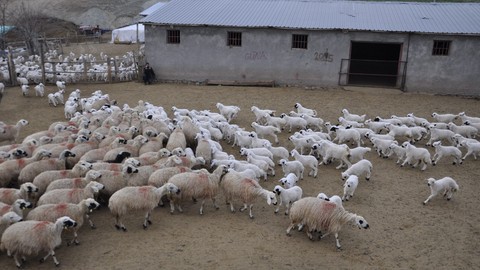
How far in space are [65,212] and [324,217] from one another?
5276mm

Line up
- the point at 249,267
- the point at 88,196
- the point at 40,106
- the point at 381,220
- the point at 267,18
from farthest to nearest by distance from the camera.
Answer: the point at 267,18, the point at 40,106, the point at 381,220, the point at 88,196, the point at 249,267

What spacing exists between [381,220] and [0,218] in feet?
26.7

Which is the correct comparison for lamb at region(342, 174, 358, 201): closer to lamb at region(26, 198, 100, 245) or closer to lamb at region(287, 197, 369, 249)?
lamb at region(287, 197, 369, 249)

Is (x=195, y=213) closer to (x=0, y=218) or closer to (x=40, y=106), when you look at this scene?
(x=0, y=218)

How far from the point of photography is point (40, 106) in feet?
64.2

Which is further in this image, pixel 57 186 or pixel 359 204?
pixel 359 204

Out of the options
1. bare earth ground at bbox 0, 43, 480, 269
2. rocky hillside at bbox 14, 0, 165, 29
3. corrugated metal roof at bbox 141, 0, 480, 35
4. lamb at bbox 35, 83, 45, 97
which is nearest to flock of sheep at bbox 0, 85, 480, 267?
bare earth ground at bbox 0, 43, 480, 269

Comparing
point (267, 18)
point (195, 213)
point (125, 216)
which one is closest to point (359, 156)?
point (195, 213)

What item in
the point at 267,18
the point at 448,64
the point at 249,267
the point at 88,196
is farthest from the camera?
the point at 267,18

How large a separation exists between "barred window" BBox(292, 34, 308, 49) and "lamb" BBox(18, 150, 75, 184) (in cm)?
1625

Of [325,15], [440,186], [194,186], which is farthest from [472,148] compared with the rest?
[325,15]

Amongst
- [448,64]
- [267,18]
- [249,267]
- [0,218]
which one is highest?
[267,18]

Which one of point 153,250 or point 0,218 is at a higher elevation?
point 0,218

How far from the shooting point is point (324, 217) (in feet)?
28.2
